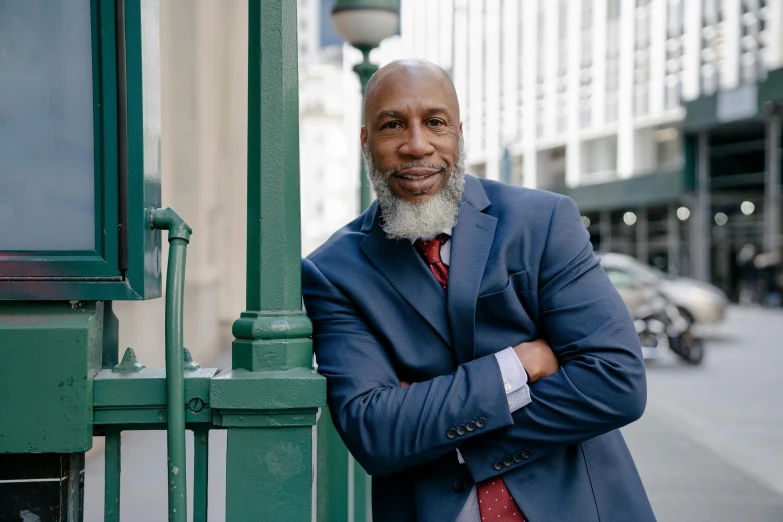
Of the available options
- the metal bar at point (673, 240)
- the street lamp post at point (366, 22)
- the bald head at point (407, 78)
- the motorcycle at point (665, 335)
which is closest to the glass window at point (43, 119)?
the bald head at point (407, 78)

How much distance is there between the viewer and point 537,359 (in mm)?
2025

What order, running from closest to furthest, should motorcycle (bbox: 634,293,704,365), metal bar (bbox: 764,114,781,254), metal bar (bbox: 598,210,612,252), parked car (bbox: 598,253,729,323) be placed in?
1. motorcycle (bbox: 634,293,704,365)
2. parked car (bbox: 598,253,729,323)
3. metal bar (bbox: 764,114,781,254)
4. metal bar (bbox: 598,210,612,252)

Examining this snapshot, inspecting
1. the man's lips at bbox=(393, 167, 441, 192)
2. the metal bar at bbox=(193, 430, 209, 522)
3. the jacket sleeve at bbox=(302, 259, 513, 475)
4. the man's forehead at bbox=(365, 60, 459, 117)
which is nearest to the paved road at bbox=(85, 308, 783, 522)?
the metal bar at bbox=(193, 430, 209, 522)

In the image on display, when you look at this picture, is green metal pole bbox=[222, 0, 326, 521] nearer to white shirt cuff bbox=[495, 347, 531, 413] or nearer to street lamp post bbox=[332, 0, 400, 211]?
white shirt cuff bbox=[495, 347, 531, 413]

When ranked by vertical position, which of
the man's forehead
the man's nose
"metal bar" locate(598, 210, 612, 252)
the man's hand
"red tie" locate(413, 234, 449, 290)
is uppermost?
"metal bar" locate(598, 210, 612, 252)

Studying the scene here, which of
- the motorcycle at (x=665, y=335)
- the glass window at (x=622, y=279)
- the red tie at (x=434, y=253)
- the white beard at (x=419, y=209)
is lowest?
the motorcycle at (x=665, y=335)

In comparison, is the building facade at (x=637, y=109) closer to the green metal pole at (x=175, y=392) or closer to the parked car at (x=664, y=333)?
the parked car at (x=664, y=333)

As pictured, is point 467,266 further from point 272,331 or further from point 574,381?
point 272,331

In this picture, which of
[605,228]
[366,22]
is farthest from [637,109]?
[366,22]

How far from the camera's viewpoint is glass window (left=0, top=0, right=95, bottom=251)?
73.6 inches

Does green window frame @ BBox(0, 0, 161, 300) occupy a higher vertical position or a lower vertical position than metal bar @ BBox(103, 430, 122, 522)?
higher

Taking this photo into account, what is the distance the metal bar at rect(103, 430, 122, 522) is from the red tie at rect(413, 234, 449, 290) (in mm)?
922

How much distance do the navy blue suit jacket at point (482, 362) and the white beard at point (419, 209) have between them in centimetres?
5

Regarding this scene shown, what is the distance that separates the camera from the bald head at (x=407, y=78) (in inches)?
81.9
